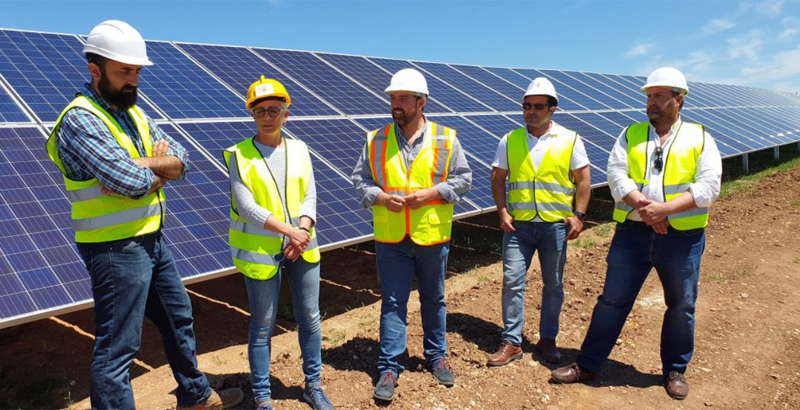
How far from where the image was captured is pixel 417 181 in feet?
13.4

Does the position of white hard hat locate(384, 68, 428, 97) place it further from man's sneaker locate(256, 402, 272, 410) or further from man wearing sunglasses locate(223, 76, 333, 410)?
man's sneaker locate(256, 402, 272, 410)

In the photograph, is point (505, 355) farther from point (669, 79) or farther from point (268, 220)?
point (669, 79)

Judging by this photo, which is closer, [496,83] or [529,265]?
[529,265]

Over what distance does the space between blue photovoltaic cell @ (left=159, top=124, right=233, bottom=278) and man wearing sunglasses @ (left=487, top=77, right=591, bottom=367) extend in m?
2.26

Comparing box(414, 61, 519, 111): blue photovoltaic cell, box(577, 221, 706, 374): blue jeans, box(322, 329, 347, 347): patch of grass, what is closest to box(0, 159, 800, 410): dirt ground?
box(322, 329, 347, 347): patch of grass

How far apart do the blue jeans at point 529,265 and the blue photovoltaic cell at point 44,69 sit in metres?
4.25

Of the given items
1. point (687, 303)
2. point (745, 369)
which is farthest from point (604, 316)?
point (745, 369)

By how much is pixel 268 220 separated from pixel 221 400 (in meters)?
1.30

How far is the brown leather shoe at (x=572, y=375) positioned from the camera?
436cm

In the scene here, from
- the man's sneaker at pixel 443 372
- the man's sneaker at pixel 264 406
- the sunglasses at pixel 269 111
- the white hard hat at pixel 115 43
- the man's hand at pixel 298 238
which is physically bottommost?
the man's sneaker at pixel 443 372

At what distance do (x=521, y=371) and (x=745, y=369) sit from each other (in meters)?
1.79

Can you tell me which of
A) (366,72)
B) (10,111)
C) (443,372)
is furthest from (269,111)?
(366,72)

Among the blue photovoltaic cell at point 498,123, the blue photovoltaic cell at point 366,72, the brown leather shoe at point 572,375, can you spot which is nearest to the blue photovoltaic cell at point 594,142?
the blue photovoltaic cell at point 498,123

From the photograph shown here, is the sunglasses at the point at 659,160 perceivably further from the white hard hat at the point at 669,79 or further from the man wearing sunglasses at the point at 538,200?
the man wearing sunglasses at the point at 538,200
